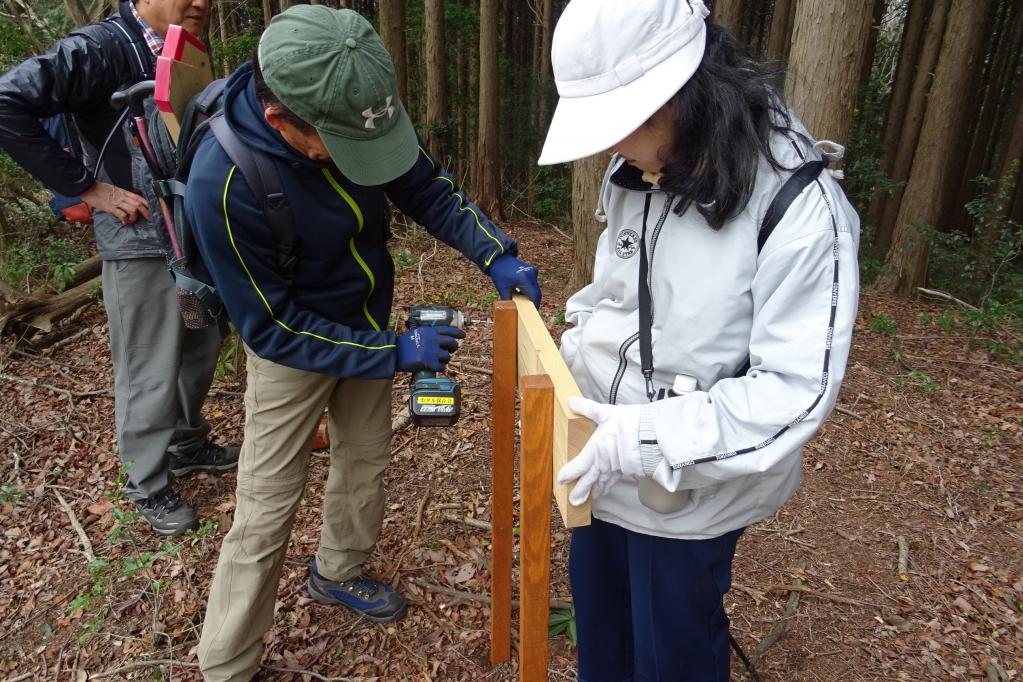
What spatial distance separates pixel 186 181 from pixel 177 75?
41 cm

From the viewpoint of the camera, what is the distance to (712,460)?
1309 mm

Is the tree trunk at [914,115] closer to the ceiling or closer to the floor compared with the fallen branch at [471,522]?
closer to the ceiling

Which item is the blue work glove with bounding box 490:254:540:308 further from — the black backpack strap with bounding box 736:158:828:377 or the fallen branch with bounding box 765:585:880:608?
the fallen branch with bounding box 765:585:880:608

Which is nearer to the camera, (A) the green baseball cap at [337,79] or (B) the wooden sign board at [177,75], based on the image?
(A) the green baseball cap at [337,79]

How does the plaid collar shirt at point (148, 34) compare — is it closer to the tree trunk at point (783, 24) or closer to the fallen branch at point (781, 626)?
the fallen branch at point (781, 626)

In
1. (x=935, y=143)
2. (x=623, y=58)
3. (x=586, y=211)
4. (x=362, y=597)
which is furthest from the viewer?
(x=935, y=143)

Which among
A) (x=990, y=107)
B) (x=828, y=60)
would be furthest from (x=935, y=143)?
(x=990, y=107)

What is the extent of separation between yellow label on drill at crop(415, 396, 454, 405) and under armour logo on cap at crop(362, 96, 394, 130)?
82 centimetres

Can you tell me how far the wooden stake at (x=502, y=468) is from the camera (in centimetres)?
197

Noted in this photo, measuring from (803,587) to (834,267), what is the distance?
2.36 meters

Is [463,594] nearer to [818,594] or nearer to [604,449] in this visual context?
[818,594]

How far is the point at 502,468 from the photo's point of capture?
7.06ft

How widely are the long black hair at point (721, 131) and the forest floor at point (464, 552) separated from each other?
212cm

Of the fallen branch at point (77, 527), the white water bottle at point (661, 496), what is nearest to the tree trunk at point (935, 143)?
the white water bottle at point (661, 496)
